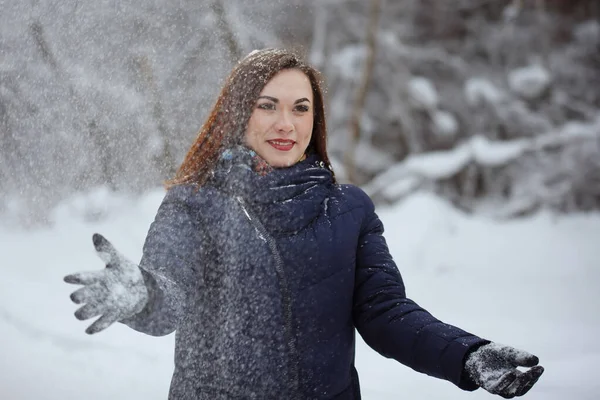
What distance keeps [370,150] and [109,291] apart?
1004 cm

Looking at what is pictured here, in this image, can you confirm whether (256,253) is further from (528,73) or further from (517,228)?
(528,73)

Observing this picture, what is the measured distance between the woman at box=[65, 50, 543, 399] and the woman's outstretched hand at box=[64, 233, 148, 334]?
12 cm

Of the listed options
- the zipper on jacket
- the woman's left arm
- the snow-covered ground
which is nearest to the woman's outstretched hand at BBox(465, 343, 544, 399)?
the woman's left arm

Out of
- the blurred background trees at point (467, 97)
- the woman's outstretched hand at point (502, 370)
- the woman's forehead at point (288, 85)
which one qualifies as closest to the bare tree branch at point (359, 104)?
the blurred background trees at point (467, 97)

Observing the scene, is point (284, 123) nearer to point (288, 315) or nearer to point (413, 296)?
point (288, 315)

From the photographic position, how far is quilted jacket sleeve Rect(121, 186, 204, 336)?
1362mm

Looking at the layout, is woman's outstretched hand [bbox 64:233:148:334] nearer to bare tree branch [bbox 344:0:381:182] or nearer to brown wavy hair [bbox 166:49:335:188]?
brown wavy hair [bbox 166:49:335:188]

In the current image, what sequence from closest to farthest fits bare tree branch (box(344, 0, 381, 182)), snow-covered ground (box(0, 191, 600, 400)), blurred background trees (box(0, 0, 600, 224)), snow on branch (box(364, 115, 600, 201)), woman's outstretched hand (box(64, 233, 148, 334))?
woman's outstretched hand (box(64, 233, 148, 334)), snow-covered ground (box(0, 191, 600, 400)), bare tree branch (box(344, 0, 381, 182)), snow on branch (box(364, 115, 600, 201)), blurred background trees (box(0, 0, 600, 224))

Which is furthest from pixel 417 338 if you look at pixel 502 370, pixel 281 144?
pixel 281 144

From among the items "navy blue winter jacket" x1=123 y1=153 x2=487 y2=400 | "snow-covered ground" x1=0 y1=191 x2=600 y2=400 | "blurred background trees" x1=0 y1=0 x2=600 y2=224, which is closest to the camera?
"navy blue winter jacket" x1=123 y1=153 x2=487 y2=400

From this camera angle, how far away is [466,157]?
33.3ft

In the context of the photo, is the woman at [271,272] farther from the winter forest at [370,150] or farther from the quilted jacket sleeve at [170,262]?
the winter forest at [370,150]

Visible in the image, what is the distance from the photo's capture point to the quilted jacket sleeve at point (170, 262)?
53.6 inches

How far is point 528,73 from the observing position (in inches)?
416
